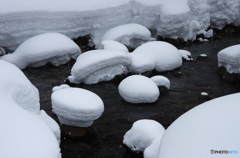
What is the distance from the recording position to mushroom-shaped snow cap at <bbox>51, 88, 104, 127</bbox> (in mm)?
7672

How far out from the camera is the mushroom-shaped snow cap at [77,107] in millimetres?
7672

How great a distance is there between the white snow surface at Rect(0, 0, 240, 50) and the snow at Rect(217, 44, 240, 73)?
357 centimetres

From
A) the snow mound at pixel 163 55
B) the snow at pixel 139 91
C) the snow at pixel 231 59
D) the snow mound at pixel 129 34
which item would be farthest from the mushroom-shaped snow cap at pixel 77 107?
the snow mound at pixel 129 34

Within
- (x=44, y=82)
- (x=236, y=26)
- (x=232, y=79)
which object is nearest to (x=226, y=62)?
(x=232, y=79)

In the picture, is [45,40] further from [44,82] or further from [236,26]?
[236,26]

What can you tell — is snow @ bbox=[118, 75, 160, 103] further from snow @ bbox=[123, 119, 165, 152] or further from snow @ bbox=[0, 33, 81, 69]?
snow @ bbox=[0, 33, 81, 69]

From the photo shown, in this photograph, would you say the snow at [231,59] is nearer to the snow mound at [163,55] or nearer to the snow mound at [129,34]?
the snow mound at [163,55]

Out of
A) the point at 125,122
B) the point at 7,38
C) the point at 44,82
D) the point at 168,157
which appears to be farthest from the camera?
the point at 7,38

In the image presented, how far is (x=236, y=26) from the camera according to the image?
58.7ft

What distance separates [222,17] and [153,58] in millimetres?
6756

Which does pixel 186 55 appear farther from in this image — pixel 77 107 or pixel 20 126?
pixel 20 126

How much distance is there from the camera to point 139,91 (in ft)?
31.8

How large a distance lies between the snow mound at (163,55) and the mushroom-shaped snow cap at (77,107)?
4.52m

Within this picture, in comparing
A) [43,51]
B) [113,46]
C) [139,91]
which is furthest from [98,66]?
[43,51]
